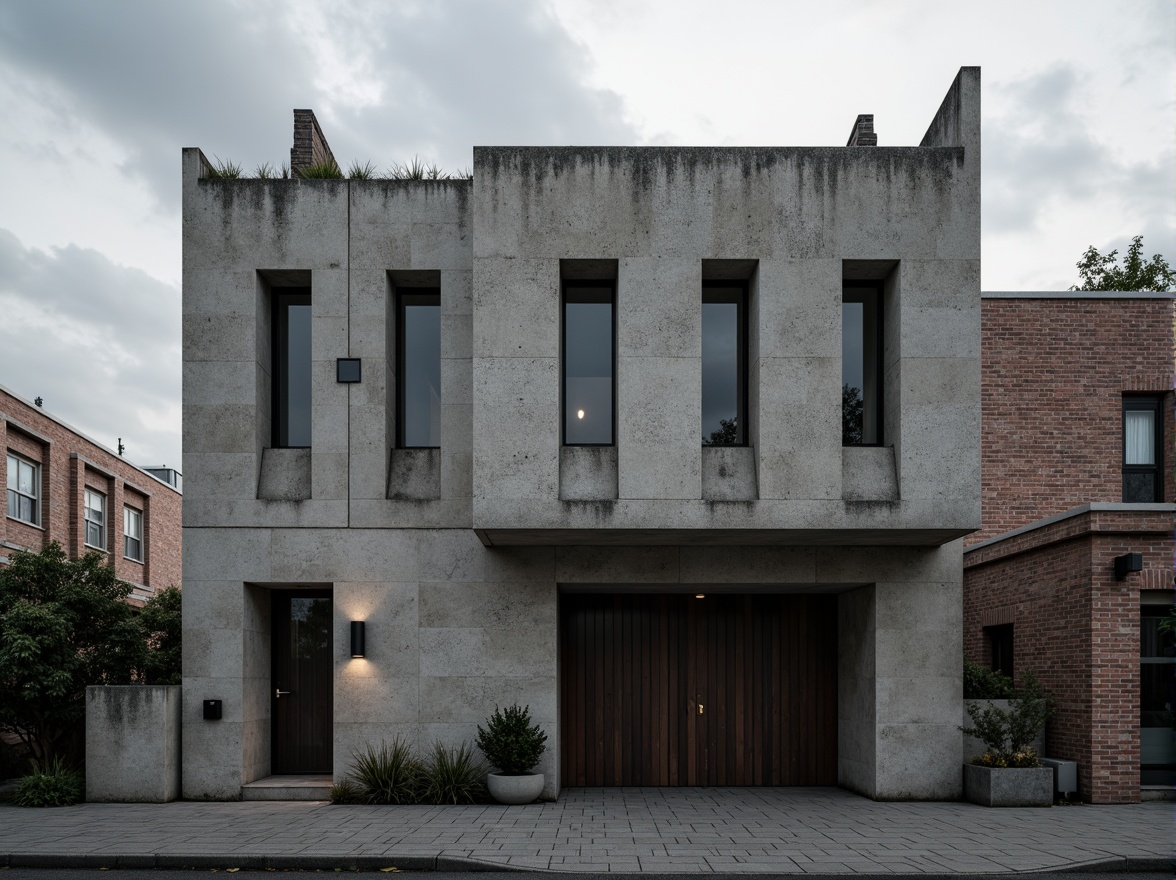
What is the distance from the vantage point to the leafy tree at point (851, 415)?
13.0 metres

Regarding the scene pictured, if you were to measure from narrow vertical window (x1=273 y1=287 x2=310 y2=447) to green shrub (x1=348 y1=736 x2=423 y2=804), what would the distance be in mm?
4715

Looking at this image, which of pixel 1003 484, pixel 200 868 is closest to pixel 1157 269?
pixel 1003 484

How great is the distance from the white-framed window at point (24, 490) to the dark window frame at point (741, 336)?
18.0m

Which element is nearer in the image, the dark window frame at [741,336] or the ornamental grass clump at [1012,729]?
the ornamental grass clump at [1012,729]

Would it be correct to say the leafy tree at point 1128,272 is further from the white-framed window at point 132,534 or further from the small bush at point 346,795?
the white-framed window at point 132,534

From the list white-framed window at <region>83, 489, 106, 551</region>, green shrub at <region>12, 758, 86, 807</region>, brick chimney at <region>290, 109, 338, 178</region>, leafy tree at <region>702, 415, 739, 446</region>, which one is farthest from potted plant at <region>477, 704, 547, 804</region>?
white-framed window at <region>83, 489, 106, 551</region>

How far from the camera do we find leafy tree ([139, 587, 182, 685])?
13602 mm

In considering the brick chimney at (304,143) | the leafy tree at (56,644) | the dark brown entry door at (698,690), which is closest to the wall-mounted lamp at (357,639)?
the dark brown entry door at (698,690)

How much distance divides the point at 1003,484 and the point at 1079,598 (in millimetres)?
4954

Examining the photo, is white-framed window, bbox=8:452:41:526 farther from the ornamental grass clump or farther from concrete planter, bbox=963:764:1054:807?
concrete planter, bbox=963:764:1054:807

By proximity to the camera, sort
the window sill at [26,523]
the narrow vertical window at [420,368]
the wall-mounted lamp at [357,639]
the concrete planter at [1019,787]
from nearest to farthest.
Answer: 1. the concrete planter at [1019,787]
2. the wall-mounted lamp at [357,639]
3. the narrow vertical window at [420,368]
4. the window sill at [26,523]

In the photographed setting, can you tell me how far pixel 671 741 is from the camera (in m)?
14.2

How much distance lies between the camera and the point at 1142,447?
1742 centimetres

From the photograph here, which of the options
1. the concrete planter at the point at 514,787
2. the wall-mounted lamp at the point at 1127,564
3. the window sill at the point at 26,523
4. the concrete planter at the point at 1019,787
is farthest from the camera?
the window sill at the point at 26,523
